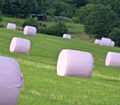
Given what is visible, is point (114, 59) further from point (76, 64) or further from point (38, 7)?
point (38, 7)

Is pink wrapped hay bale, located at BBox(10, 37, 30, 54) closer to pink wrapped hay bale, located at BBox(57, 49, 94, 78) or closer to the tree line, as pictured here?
pink wrapped hay bale, located at BBox(57, 49, 94, 78)

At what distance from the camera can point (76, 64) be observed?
16750 mm

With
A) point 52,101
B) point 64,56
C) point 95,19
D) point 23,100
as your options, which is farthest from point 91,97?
point 95,19

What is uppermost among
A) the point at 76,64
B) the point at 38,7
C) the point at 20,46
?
the point at 76,64

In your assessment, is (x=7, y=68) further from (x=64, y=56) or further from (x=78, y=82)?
(x=64, y=56)

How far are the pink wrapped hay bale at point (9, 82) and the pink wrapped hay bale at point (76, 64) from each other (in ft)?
26.1

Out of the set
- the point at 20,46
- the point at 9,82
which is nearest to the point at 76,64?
the point at 9,82

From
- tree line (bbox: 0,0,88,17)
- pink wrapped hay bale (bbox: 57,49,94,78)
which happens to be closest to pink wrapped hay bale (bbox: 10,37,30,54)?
pink wrapped hay bale (bbox: 57,49,94,78)

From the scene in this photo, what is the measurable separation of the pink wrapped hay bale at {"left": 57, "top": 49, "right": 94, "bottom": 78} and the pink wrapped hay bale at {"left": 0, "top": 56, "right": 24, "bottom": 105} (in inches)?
313

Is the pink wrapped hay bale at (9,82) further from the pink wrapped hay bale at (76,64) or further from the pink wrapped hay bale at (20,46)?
the pink wrapped hay bale at (20,46)

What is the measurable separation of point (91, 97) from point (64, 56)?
4.61 metres

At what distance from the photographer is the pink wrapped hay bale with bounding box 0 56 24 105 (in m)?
8.51

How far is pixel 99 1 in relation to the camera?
5896 inches

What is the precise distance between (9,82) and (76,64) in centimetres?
826
